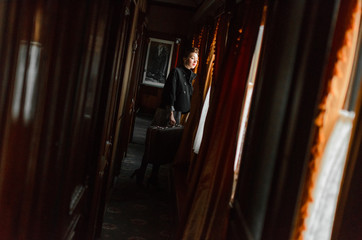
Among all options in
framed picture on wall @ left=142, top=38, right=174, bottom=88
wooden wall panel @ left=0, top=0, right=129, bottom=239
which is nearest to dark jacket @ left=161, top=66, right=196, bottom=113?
wooden wall panel @ left=0, top=0, right=129, bottom=239

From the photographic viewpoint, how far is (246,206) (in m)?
2.05

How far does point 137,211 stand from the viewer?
13.5 feet

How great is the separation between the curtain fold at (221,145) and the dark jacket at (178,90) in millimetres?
1903

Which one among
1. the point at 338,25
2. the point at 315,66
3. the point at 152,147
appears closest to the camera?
the point at 315,66

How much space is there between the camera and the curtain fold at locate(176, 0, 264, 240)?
98.7 inches

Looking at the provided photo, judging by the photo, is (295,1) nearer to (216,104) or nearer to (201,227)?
(216,104)

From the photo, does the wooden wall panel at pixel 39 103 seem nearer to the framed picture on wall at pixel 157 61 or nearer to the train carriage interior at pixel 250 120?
the train carriage interior at pixel 250 120

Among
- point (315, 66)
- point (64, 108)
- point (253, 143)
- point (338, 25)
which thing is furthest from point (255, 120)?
point (64, 108)

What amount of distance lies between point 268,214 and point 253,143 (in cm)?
84

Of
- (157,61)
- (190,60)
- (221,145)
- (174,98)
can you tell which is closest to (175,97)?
(174,98)

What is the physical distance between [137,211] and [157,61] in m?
7.51

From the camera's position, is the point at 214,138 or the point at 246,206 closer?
the point at 246,206

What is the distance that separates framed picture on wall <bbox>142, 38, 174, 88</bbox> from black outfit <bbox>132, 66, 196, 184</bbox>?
5.74m

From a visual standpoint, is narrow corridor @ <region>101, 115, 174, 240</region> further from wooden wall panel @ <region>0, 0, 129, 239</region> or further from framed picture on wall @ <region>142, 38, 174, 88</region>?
framed picture on wall @ <region>142, 38, 174, 88</region>
